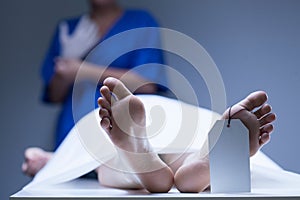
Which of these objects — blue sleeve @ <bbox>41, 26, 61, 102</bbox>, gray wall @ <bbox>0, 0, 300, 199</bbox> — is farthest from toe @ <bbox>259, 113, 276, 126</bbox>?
blue sleeve @ <bbox>41, 26, 61, 102</bbox>

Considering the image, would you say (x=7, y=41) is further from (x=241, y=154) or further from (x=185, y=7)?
(x=241, y=154)

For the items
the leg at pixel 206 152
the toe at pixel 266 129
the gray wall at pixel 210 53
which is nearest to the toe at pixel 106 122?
the leg at pixel 206 152

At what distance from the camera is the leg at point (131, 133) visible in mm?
722

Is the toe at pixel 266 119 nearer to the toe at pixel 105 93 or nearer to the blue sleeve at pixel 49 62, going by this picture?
the toe at pixel 105 93

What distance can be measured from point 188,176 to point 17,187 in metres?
1.20

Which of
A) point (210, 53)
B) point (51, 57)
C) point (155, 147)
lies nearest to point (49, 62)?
point (51, 57)

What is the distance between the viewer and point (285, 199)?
653 millimetres

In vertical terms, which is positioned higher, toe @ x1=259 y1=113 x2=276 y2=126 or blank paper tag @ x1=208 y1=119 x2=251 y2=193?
toe @ x1=259 y1=113 x2=276 y2=126

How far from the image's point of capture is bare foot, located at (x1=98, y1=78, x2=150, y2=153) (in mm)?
721

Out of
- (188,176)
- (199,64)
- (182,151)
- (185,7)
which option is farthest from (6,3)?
(188,176)

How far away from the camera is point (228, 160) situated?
71 centimetres

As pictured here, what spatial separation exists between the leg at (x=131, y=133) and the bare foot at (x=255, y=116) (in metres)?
0.13

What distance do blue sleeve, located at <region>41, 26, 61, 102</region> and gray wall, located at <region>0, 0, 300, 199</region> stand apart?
0.15ft

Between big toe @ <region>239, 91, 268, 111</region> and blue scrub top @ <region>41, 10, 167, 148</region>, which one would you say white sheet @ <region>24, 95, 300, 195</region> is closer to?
big toe @ <region>239, 91, 268, 111</region>
